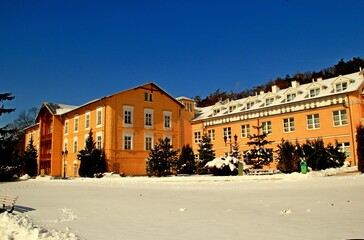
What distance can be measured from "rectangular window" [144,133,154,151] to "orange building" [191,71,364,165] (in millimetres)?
7496

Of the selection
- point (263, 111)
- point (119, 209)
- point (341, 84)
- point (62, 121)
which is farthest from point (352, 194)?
point (62, 121)

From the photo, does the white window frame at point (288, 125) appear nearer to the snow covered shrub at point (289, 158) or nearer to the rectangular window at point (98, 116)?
the snow covered shrub at point (289, 158)

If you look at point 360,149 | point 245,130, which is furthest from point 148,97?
point 360,149

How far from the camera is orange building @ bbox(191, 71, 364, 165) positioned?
29641 mm

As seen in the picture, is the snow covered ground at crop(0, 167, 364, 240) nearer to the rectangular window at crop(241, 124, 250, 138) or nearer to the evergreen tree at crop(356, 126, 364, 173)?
the evergreen tree at crop(356, 126, 364, 173)

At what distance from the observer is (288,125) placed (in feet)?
113

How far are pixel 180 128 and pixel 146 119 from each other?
5.22 meters

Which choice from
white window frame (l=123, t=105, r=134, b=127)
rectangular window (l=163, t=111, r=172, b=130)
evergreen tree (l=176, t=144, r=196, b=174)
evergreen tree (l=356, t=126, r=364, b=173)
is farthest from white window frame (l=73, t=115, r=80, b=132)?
evergreen tree (l=356, t=126, r=364, b=173)

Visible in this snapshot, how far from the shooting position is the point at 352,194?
466 inches

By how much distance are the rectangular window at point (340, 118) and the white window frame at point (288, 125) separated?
431cm

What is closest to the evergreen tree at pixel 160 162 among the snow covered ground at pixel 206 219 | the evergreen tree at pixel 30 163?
the snow covered ground at pixel 206 219

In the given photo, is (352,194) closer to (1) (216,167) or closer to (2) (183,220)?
(2) (183,220)

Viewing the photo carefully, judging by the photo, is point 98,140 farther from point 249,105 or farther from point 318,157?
point 318,157

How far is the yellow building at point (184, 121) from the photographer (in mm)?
30859
